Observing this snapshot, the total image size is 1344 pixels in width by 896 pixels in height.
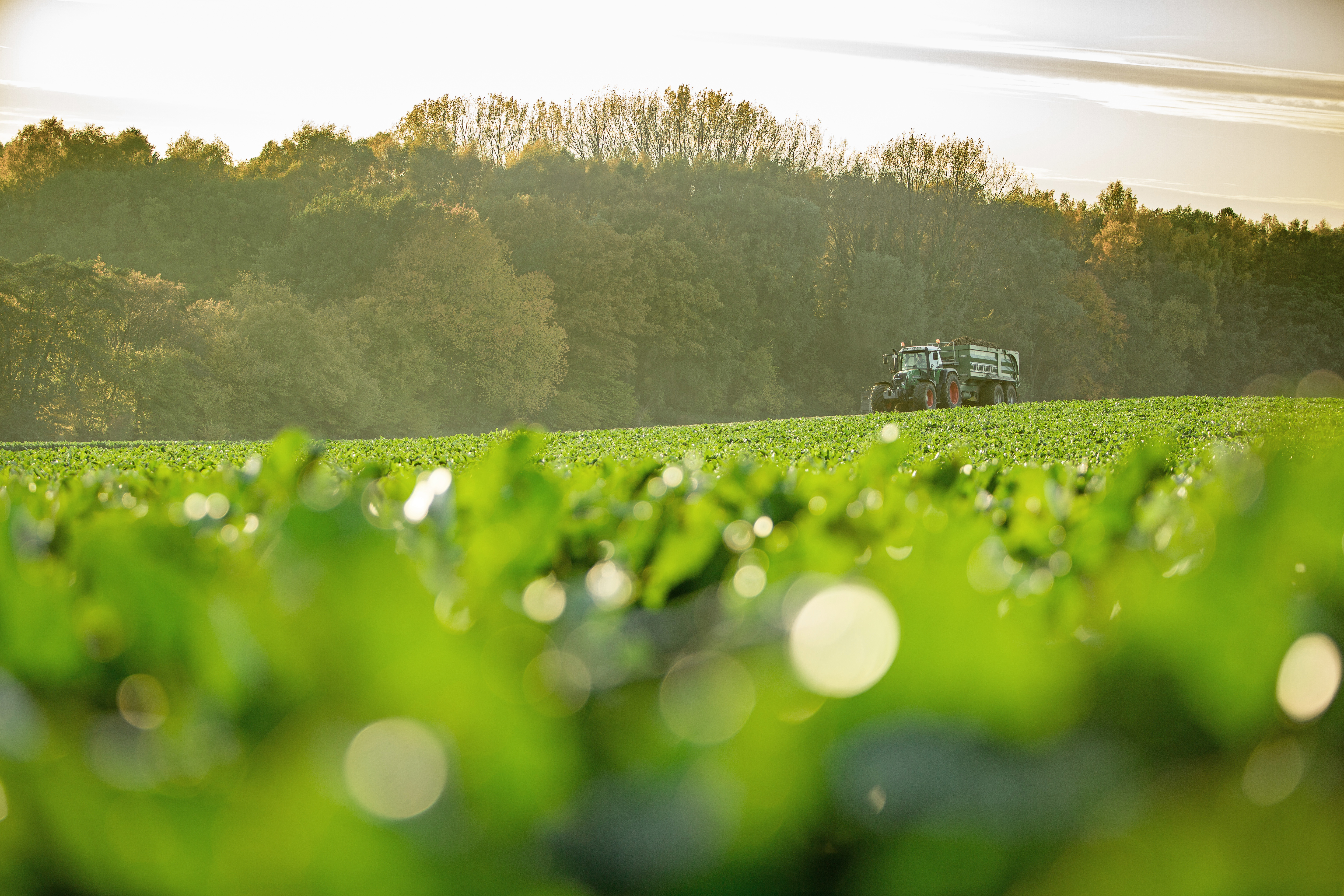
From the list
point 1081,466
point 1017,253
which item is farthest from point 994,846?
point 1017,253

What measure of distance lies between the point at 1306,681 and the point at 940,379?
32.0 m

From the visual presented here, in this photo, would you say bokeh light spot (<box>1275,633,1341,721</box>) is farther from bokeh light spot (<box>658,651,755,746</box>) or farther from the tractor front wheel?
the tractor front wheel

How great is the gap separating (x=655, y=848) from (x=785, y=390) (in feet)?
176

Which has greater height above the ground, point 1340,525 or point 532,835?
point 1340,525

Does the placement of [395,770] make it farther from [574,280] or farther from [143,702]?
[574,280]

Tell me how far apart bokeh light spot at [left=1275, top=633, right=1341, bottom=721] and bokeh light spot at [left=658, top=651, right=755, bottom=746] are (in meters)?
0.31

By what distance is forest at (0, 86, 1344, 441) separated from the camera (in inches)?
1438

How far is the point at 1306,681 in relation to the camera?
1.82 feet

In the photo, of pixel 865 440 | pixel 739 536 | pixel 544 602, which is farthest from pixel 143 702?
pixel 865 440

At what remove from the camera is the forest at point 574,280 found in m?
36.5

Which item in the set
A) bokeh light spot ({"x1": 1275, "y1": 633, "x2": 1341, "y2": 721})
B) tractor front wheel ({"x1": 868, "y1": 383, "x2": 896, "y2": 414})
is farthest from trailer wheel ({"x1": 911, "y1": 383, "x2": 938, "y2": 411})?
bokeh light spot ({"x1": 1275, "y1": 633, "x2": 1341, "y2": 721})

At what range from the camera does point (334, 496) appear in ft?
3.21

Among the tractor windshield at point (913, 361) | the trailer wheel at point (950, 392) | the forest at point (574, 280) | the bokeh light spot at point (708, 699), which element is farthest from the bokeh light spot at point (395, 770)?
the forest at point (574, 280)

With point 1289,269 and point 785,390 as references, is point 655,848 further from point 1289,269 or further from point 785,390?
point 1289,269
